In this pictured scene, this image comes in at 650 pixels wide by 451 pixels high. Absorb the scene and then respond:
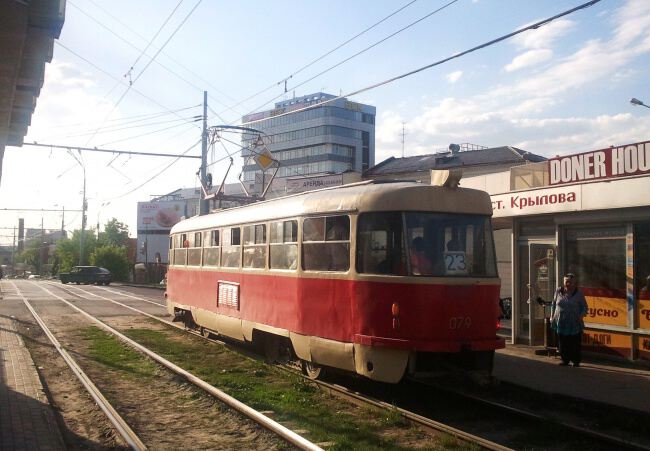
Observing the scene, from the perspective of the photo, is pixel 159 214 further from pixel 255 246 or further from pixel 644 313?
pixel 644 313

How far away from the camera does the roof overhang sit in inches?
274

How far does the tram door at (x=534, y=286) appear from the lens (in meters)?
13.5

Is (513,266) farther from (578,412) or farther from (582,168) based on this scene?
(578,412)

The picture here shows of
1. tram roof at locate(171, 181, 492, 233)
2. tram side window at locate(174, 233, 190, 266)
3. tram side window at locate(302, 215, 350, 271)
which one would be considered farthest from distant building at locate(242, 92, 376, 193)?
tram side window at locate(302, 215, 350, 271)

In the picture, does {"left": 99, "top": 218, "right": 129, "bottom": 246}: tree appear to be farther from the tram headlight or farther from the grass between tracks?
the tram headlight

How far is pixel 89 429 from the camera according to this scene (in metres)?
7.65

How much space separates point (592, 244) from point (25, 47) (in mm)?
10058

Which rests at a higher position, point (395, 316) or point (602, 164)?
point (602, 164)

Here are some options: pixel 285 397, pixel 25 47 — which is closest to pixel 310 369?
pixel 285 397

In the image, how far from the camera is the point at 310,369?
9961mm

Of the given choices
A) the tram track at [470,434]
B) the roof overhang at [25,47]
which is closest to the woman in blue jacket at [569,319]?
the tram track at [470,434]

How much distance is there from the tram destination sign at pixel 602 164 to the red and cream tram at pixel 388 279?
4309 millimetres

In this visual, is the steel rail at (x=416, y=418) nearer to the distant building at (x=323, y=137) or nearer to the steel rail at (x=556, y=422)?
the steel rail at (x=556, y=422)

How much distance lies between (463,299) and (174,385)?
4.63 metres
